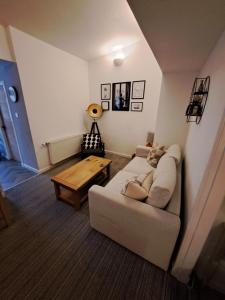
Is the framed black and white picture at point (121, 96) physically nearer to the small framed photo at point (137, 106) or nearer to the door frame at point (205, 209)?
the small framed photo at point (137, 106)

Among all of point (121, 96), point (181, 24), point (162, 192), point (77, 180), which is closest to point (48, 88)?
point (121, 96)

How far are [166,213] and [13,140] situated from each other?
3.45 m

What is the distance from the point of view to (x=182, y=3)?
76 cm

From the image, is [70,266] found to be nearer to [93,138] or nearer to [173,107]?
[93,138]

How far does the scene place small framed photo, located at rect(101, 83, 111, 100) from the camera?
3384mm

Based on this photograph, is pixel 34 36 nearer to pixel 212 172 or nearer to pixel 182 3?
pixel 182 3

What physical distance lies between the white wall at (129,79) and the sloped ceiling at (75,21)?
1.25ft

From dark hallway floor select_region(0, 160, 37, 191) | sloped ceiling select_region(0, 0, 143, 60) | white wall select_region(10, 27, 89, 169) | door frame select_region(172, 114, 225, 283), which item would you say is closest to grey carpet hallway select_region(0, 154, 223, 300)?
door frame select_region(172, 114, 225, 283)

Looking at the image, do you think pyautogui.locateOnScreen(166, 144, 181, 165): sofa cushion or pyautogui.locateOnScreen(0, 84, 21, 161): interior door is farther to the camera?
pyautogui.locateOnScreen(0, 84, 21, 161): interior door

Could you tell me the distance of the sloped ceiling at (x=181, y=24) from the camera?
2.55ft

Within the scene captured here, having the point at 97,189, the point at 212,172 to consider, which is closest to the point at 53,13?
the point at 97,189

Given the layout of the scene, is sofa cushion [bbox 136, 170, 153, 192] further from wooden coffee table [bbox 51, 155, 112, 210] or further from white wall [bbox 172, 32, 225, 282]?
wooden coffee table [bbox 51, 155, 112, 210]

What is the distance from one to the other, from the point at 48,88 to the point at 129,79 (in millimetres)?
1852

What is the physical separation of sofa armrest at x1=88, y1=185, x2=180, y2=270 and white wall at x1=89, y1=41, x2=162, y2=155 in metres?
2.40
